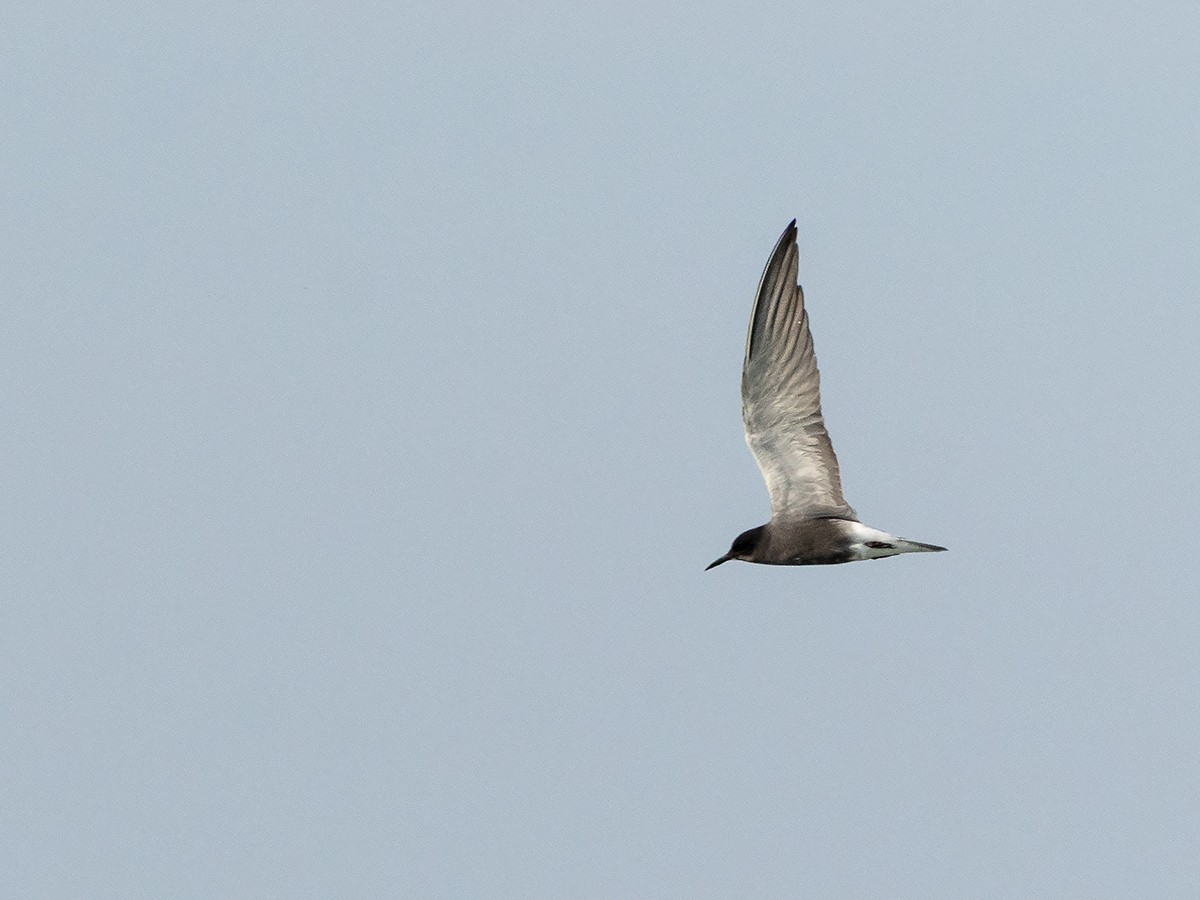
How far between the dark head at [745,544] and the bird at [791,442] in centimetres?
1

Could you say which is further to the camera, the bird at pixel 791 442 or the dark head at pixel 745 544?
the dark head at pixel 745 544

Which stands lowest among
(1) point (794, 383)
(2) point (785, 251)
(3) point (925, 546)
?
(3) point (925, 546)

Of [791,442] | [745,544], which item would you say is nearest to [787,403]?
[791,442]

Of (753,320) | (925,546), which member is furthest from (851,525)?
(753,320)

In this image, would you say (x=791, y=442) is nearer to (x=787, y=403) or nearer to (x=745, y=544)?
(x=787, y=403)

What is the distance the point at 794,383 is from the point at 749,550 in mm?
2296

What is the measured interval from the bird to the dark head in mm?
13

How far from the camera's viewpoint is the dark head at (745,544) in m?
19.2

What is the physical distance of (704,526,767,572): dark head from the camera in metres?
19.2

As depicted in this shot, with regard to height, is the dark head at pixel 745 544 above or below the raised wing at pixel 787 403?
below

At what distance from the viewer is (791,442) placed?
62.2 ft

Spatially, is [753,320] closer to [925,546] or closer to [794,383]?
[794,383]

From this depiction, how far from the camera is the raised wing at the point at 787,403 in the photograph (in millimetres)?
18453

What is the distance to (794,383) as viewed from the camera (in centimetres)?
1869
